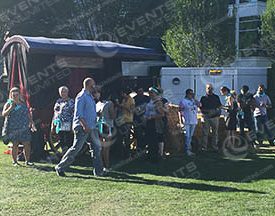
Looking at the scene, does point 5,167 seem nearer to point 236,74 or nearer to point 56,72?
point 56,72

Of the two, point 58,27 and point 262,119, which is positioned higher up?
point 58,27

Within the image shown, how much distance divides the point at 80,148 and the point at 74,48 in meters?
3.46

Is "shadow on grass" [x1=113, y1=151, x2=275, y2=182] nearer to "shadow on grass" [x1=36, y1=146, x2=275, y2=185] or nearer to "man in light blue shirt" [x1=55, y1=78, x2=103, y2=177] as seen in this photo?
"shadow on grass" [x1=36, y1=146, x2=275, y2=185]

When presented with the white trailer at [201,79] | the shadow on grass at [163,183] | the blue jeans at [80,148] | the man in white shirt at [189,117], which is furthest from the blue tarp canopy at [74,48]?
the white trailer at [201,79]

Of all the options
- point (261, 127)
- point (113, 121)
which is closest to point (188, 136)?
point (113, 121)

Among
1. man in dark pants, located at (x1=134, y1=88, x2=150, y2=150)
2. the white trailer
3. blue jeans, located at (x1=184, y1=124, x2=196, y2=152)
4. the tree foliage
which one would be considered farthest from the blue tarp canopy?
the tree foliage

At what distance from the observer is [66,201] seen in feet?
25.0

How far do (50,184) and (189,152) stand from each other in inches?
180

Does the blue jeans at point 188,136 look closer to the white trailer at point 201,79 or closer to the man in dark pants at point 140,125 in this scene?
the man in dark pants at point 140,125

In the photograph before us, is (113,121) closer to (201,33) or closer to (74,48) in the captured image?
(74,48)

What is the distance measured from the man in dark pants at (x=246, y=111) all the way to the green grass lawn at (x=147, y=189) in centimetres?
303

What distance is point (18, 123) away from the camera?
1084 cm

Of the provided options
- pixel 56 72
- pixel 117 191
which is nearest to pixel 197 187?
pixel 117 191

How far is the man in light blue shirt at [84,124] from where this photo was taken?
9312mm
